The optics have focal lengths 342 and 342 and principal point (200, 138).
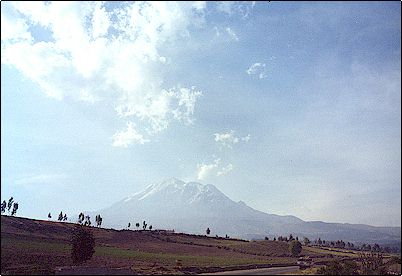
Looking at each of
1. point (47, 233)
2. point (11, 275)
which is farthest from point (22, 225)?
point (11, 275)

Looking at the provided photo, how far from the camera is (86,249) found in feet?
165

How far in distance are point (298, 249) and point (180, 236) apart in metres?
48.2

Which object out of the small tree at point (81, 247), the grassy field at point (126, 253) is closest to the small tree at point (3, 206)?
the grassy field at point (126, 253)

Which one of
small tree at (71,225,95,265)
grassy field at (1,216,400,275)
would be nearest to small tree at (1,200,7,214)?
grassy field at (1,216,400,275)

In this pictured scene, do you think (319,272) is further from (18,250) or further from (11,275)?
(18,250)

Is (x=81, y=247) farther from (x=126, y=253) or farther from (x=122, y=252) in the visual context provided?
(x=122, y=252)

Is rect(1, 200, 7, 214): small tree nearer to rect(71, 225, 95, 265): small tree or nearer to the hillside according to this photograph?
the hillside

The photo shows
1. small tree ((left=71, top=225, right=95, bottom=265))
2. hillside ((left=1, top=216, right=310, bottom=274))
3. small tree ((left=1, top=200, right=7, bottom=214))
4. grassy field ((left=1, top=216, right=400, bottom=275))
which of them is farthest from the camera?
small tree ((left=1, top=200, right=7, bottom=214))

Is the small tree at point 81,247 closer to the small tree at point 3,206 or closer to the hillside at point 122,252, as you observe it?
the hillside at point 122,252

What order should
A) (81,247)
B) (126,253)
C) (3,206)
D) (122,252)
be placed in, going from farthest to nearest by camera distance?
1. (3,206)
2. (122,252)
3. (126,253)
4. (81,247)

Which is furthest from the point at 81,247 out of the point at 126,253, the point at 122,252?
the point at 122,252

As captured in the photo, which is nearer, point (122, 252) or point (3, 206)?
point (122, 252)

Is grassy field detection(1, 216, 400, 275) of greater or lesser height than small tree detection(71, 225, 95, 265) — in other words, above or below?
below

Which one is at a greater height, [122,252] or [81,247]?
[81,247]
